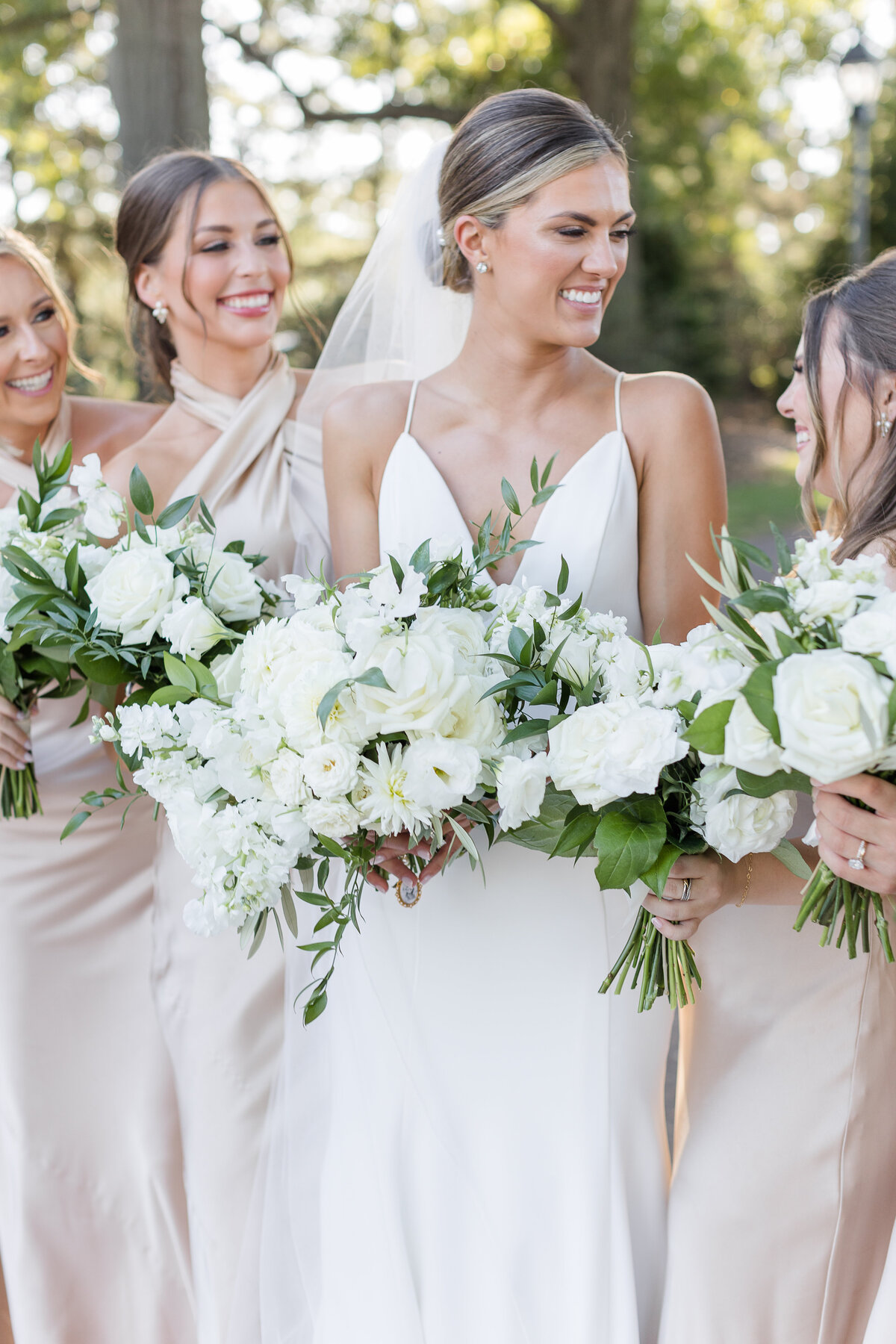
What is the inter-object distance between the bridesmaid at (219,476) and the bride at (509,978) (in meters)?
→ 0.38

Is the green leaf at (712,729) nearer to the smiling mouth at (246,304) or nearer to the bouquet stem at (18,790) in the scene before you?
the bouquet stem at (18,790)

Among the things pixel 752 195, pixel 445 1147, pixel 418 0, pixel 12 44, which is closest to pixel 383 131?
pixel 418 0

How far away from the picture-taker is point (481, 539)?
86.6 inches

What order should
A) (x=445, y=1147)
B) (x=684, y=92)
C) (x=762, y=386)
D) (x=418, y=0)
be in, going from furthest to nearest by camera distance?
(x=762, y=386)
(x=684, y=92)
(x=418, y=0)
(x=445, y=1147)

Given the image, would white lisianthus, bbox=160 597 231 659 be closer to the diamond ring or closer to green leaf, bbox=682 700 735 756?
green leaf, bbox=682 700 735 756

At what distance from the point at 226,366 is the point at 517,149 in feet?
3.80

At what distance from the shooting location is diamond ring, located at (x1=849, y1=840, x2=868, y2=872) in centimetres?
186

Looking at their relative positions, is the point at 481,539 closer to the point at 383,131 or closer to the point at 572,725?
the point at 572,725

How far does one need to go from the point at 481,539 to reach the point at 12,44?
11829mm

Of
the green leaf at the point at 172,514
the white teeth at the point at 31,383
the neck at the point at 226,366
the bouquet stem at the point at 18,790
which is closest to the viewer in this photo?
the green leaf at the point at 172,514

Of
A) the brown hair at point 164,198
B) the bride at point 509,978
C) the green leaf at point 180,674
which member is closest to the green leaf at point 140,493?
the green leaf at point 180,674

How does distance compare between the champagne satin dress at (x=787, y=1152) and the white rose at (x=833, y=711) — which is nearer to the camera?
the white rose at (x=833, y=711)

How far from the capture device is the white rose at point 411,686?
1.92 metres

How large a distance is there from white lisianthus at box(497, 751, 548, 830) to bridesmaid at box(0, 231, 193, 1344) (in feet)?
5.74
